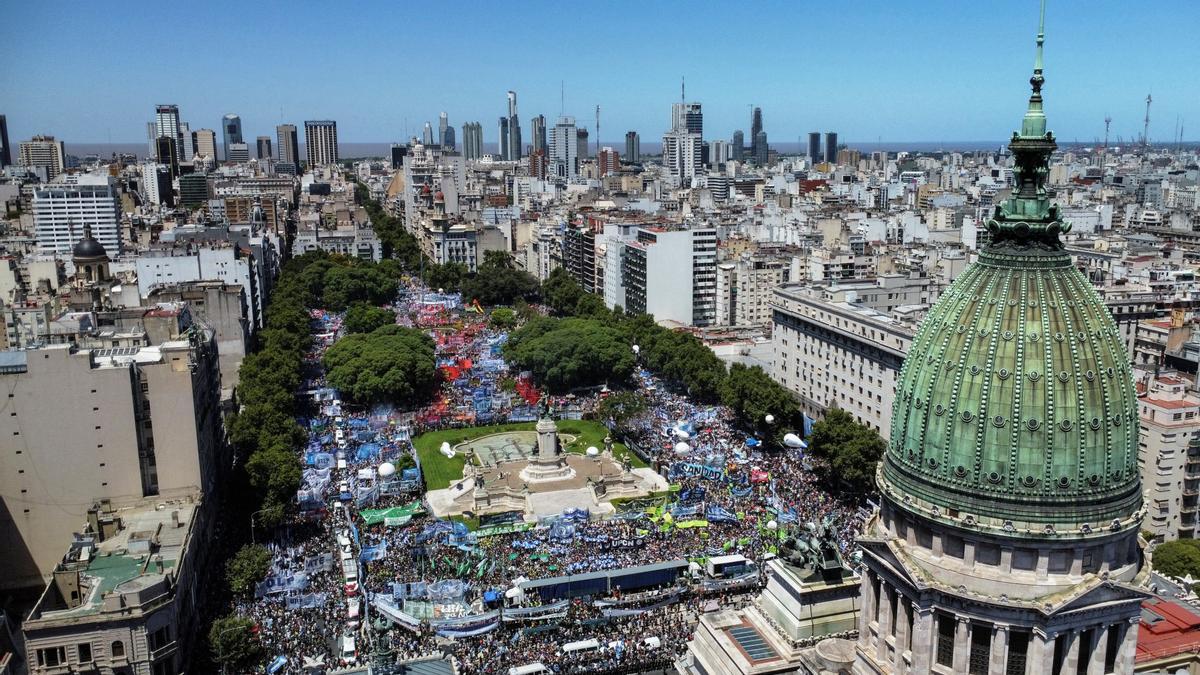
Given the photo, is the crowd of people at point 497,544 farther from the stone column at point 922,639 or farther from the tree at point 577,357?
the stone column at point 922,639

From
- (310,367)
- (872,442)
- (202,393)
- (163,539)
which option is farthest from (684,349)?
(163,539)

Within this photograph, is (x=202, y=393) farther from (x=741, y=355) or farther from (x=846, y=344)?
(x=741, y=355)

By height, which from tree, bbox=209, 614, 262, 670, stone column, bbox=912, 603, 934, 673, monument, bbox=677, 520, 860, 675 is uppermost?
stone column, bbox=912, 603, 934, 673

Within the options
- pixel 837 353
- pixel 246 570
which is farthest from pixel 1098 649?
pixel 837 353

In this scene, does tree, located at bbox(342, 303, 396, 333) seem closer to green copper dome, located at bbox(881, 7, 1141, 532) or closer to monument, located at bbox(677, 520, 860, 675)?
monument, located at bbox(677, 520, 860, 675)

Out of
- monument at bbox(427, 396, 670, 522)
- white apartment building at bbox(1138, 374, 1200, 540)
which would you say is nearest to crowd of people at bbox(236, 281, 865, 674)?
monument at bbox(427, 396, 670, 522)

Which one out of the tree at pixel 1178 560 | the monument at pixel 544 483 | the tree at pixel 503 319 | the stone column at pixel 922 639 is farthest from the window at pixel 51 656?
the tree at pixel 503 319

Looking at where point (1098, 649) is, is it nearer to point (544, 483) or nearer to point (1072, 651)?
point (1072, 651)
